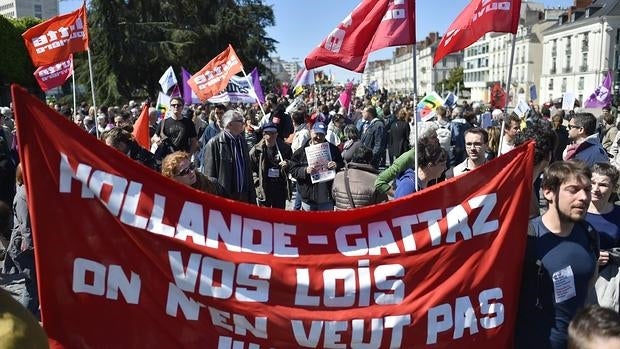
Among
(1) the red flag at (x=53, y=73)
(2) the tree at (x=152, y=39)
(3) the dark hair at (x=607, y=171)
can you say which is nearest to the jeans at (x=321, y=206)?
(3) the dark hair at (x=607, y=171)

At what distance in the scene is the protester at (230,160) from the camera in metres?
6.33

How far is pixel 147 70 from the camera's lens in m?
35.7

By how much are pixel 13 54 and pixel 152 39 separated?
374 inches

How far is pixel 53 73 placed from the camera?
31.6 feet

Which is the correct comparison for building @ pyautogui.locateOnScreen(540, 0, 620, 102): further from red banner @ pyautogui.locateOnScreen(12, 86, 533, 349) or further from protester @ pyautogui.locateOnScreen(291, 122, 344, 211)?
red banner @ pyautogui.locateOnScreen(12, 86, 533, 349)

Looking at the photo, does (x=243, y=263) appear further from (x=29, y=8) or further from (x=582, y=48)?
(x=29, y=8)

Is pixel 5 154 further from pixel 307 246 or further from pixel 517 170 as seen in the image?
pixel 517 170

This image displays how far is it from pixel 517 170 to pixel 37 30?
8221 millimetres

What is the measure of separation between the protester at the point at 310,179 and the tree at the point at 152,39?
2831cm

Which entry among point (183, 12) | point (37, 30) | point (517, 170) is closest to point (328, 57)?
point (517, 170)

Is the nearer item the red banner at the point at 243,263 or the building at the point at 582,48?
the red banner at the point at 243,263

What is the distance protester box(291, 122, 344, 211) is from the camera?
6.57 meters

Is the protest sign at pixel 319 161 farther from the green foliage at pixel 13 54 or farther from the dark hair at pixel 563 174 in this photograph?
the green foliage at pixel 13 54

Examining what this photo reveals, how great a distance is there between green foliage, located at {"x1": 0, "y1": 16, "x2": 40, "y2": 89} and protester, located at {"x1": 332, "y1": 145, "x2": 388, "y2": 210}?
36502mm
